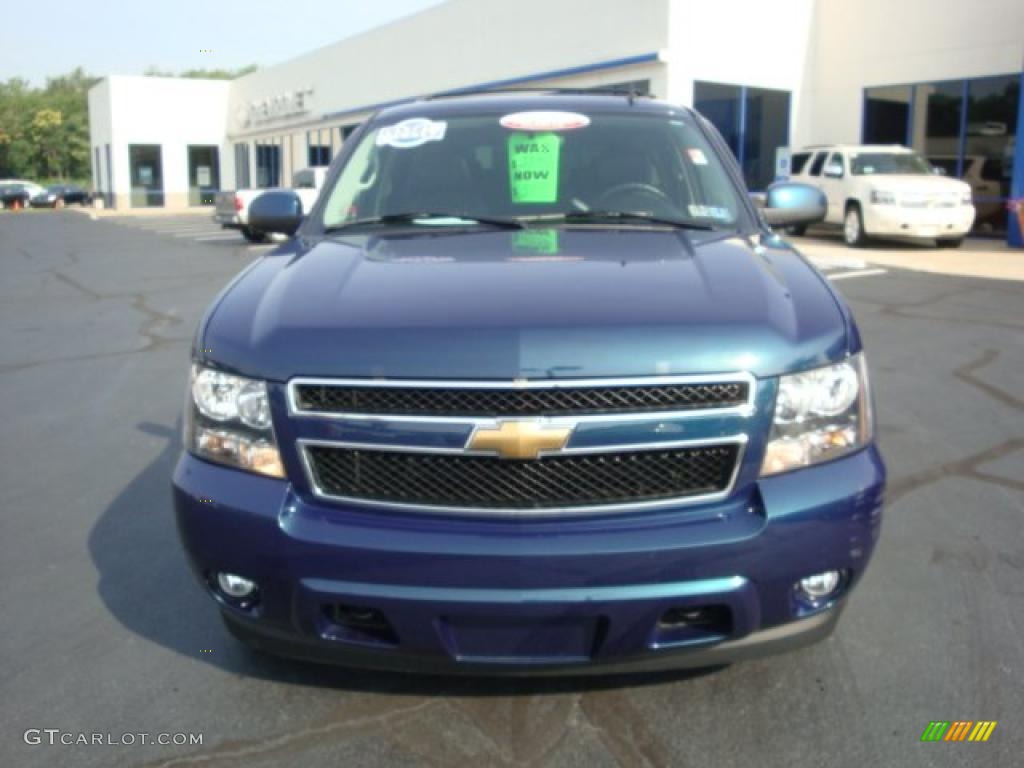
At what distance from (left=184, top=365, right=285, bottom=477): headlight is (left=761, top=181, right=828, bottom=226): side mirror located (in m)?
2.70

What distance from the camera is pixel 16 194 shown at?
51.8m

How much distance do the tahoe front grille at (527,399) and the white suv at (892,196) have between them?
47.1 ft

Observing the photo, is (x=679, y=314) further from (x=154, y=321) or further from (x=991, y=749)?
(x=154, y=321)

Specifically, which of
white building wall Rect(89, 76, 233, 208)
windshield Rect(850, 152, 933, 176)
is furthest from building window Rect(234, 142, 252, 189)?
windshield Rect(850, 152, 933, 176)

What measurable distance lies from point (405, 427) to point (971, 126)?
68.5 feet

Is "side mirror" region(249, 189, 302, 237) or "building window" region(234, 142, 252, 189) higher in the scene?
"building window" region(234, 142, 252, 189)

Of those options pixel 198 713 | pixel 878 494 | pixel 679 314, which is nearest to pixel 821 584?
pixel 878 494

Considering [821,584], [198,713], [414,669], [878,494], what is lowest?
[198,713]

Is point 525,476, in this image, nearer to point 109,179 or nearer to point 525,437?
point 525,437

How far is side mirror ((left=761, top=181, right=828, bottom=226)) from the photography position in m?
4.42

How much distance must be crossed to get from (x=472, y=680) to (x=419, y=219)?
5.50ft

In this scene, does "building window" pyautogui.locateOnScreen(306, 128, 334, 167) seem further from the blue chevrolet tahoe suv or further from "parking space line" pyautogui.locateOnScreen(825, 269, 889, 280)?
the blue chevrolet tahoe suv

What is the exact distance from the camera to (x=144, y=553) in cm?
393

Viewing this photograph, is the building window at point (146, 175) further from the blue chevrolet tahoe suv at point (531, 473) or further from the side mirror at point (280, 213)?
the blue chevrolet tahoe suv at point (531, 473)
